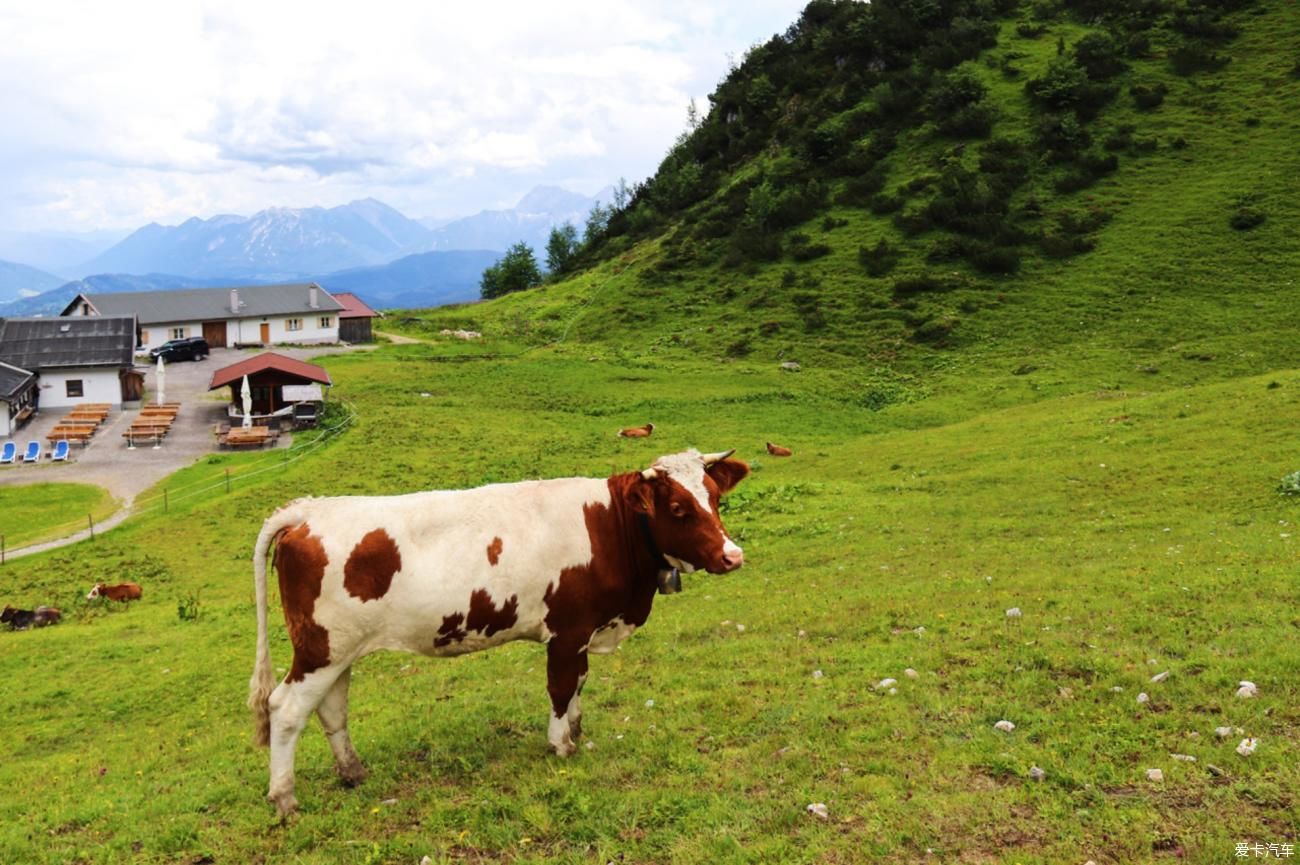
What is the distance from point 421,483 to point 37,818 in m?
27.2

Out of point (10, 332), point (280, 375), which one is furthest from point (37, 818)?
point (10, 332)

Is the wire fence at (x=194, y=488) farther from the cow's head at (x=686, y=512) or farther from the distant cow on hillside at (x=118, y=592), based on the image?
the cow's head at (x=686, y=512)

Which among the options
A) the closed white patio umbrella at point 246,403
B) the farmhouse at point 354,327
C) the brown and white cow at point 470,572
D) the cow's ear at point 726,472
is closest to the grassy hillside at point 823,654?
the brown and white cow at point 470,572

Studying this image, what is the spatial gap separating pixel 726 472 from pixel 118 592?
2305cm

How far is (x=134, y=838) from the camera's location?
29.8ft

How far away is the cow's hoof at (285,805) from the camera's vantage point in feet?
30.4

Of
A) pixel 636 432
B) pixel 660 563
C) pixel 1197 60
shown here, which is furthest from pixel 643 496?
pixel 1197 60

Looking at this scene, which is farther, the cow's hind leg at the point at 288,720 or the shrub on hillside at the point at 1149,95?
the shrub on hillside at the point at 1149,95

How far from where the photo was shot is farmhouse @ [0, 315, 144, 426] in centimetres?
6122

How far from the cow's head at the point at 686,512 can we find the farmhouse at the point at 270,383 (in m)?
49.1

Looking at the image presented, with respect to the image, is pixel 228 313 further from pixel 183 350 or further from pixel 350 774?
pixel 350 774

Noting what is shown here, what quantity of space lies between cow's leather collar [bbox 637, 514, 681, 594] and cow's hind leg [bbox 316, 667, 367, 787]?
142 inches

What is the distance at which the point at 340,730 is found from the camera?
385 inches

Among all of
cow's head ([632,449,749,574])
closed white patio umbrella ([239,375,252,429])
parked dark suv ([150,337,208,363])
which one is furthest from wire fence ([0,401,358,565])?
parked dark suv ([150,337,208,363])
